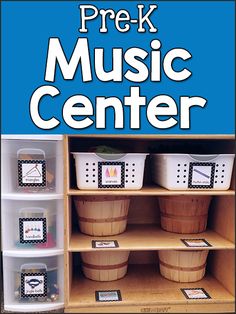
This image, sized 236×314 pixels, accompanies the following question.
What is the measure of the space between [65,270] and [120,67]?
1.04 metres

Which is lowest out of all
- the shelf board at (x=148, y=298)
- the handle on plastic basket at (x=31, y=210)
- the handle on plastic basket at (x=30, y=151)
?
the shelf board at (x=148, y=298)

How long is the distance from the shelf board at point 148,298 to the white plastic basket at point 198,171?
0.54 meters

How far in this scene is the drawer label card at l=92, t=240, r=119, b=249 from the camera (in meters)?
1.67

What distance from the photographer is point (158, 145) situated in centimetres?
205

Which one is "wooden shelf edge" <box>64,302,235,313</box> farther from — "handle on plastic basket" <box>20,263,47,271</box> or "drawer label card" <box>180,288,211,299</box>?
"handle on plastic basket" <box>20,263,47,271</box>

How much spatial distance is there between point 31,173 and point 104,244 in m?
0.50

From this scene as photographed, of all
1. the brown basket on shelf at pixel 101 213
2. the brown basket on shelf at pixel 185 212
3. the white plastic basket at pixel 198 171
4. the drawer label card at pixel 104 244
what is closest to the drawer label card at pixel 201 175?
the white plastic basket at pixel 198 171

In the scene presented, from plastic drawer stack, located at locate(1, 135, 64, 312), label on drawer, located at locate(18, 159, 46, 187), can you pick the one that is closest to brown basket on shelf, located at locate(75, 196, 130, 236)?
plastic drawer stack, located at locate(1, 135, 64, 312)

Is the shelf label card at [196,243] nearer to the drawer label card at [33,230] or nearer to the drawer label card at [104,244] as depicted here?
the drawer label card at [104,244]

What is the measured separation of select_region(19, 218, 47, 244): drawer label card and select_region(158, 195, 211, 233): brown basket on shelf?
669mm

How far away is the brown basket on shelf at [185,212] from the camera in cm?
184

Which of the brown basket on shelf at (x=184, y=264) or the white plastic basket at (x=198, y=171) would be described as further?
the brown basket on shelf at (x=184, y=264)

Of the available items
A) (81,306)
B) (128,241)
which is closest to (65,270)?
(81,306)

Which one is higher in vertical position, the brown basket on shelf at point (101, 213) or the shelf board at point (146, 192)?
the shelf board at point (146, 192)
